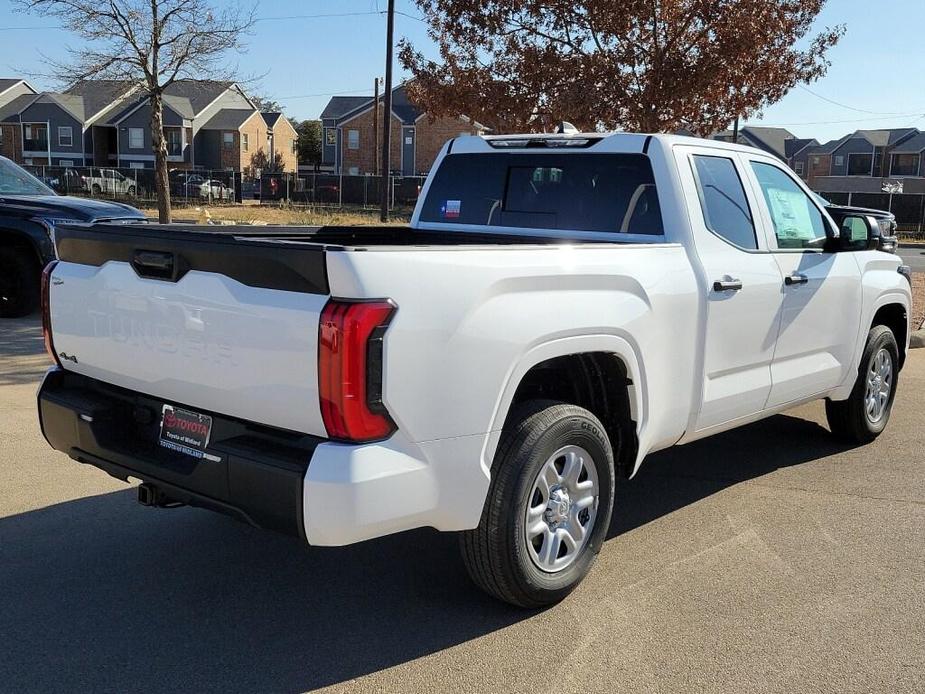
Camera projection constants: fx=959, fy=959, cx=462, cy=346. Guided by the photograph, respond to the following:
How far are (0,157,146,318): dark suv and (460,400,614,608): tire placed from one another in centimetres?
782

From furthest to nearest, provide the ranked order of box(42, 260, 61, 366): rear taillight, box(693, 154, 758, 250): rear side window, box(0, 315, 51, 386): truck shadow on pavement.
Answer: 1. box(0, 315, 51, 386): truck shadow on pavement
2. box(693, 154, 758, 250): rear side window
3. box(42, 260, 61, 366): rear taillight

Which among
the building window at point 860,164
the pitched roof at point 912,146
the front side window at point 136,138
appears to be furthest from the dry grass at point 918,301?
the building window at point 860,164

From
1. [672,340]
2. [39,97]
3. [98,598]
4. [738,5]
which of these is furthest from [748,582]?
[39,97]

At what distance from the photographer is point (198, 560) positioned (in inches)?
174

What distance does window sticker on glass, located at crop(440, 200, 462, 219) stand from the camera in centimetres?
584

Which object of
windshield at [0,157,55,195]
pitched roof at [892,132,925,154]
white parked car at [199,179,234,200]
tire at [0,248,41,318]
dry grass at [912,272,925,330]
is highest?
pitched roof at [892,132,925,154]

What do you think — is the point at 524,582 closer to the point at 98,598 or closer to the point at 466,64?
the point at 98,598

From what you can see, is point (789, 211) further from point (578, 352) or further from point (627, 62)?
point (627, 62)

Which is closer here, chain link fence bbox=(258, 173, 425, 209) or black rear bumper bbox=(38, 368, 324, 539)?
black rear bumper bbox=(38, 368, 324, 539)

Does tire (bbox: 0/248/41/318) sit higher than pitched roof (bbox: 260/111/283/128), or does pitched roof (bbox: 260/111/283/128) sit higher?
pitched roof (bbox: 260/111/283/128)

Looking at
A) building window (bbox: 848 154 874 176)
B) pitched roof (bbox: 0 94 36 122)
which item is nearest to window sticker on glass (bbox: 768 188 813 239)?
pitched roof (bbox: 0 94 36 122)

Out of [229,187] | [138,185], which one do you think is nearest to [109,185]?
[138,185]

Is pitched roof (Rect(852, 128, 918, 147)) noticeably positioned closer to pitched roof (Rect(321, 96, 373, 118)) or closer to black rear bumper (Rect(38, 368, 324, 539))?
pitched roof (Rect(321, 96, 373, 118))

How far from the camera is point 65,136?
7162cm
